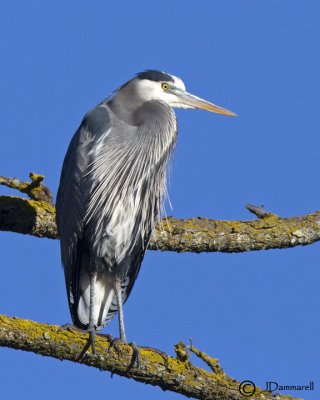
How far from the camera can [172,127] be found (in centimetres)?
573

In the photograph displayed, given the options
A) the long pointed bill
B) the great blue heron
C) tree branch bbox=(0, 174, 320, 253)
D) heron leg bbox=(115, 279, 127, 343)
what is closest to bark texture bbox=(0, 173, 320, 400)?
tree branch bbox=(0, 174, 320, 253)

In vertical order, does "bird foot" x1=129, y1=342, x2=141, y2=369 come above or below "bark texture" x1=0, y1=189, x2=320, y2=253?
below

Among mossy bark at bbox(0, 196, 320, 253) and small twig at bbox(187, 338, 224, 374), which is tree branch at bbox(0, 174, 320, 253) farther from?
small twig at bbox(187, 338, 224, 374)

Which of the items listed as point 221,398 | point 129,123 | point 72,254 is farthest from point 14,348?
point 129,123

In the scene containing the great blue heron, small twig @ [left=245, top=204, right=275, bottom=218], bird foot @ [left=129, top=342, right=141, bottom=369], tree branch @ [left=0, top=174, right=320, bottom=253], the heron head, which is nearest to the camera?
bird foot @ [left=129, top=342, right=141, bottom=369]

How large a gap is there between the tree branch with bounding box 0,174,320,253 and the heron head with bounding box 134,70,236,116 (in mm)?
1247

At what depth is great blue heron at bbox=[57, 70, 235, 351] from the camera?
5.20m

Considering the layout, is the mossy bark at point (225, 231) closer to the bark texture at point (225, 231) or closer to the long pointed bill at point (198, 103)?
the bark texture at point (225, 231)

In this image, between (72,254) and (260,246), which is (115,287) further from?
(260,246)

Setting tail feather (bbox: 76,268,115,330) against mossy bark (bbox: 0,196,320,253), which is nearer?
mossy bark (bbox: 0,196,320,253)

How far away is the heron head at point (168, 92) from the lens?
577 centimetres

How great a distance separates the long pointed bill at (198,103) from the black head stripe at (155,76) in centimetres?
13

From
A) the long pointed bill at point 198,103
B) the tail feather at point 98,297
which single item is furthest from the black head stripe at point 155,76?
the tail feather at point 98,297

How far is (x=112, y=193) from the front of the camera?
5.35 meters
